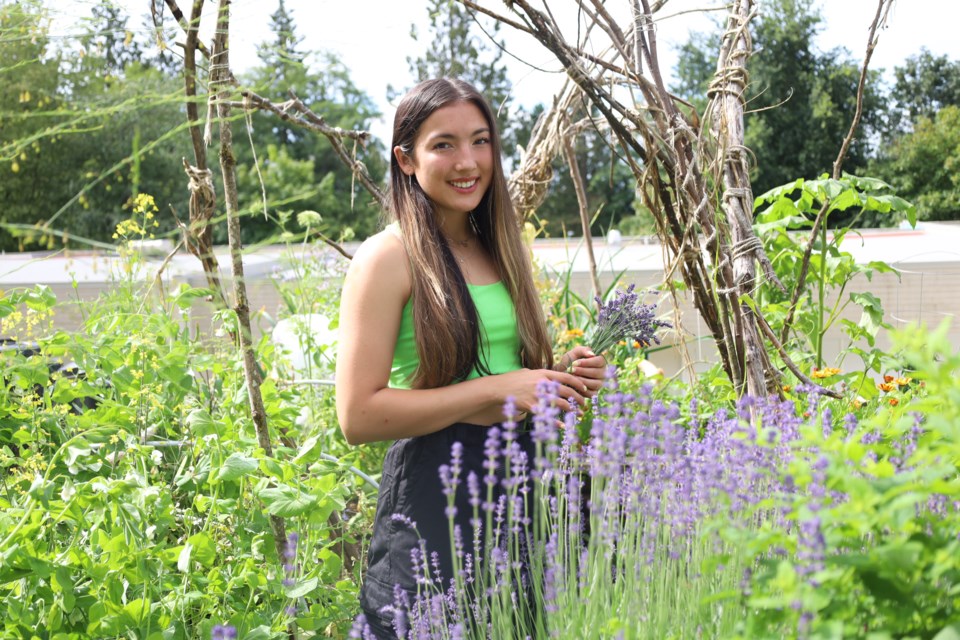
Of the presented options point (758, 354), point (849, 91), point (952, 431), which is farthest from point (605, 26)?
point (849, 91)

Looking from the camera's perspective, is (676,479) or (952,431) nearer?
(952,431)

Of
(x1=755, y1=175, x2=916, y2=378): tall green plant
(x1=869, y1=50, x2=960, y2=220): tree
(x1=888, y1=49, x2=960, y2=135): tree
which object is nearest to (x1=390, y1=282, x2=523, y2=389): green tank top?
(x1=755, y1=175, x2=916, y2=378): tall green plant

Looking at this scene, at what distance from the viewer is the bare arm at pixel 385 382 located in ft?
5.49

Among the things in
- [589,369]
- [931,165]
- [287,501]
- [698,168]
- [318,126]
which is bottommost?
[287,501]

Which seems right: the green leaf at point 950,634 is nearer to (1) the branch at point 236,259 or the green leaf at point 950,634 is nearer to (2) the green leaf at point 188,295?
(1) the branch at point 236,259

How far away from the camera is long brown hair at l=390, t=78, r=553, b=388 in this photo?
1757 millimetres

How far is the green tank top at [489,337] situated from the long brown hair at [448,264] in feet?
0.06

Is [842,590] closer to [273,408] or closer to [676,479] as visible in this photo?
[676,479]

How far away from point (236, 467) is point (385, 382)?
1.07 feet

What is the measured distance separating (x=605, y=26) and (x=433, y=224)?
73 centimetres

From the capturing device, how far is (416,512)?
1733 millimetres

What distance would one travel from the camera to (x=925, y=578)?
900 mm

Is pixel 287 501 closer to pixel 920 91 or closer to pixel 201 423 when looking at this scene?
pixel 201 423

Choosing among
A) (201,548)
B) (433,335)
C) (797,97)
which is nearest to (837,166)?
(433,335)
